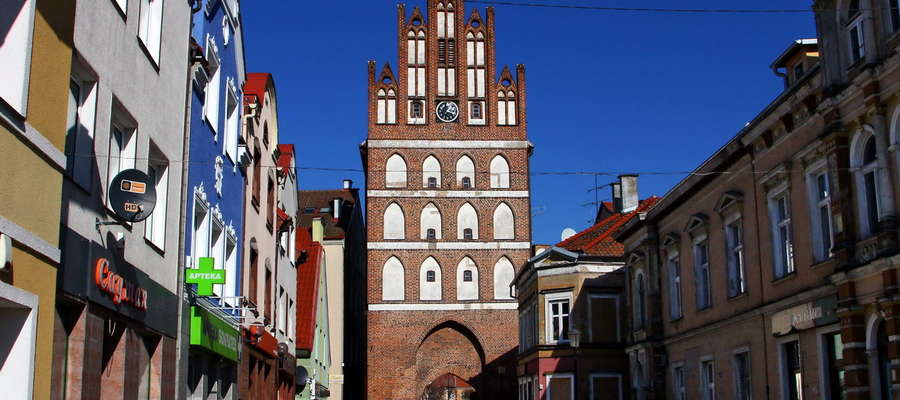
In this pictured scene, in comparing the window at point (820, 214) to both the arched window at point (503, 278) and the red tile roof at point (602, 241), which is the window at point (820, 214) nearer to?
the red tile roof at point (602, 241)

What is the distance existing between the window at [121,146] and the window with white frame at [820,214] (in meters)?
9.85

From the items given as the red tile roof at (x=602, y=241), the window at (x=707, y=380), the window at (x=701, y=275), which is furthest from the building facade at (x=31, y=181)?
the red tile roof at (x=602, y=241)

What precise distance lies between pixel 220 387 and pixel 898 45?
37.5 feet

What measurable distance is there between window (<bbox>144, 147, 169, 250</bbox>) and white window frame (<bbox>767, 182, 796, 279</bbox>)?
32.3 ft

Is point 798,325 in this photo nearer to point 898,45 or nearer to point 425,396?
point 898,45

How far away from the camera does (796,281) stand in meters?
16.5

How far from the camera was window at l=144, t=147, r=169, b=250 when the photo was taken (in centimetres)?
1266

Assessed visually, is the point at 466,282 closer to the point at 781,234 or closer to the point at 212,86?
the point at 781,234

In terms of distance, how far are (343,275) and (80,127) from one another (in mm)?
40175

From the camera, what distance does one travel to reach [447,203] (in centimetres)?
4600

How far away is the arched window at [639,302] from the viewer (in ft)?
87.2

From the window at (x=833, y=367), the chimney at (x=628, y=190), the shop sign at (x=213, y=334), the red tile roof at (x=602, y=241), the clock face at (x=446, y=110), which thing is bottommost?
the window at (x=833, y=367)

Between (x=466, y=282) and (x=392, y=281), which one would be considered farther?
(x=466, y=282)

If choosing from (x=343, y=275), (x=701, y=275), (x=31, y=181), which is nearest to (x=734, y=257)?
(x=701, y=275)
